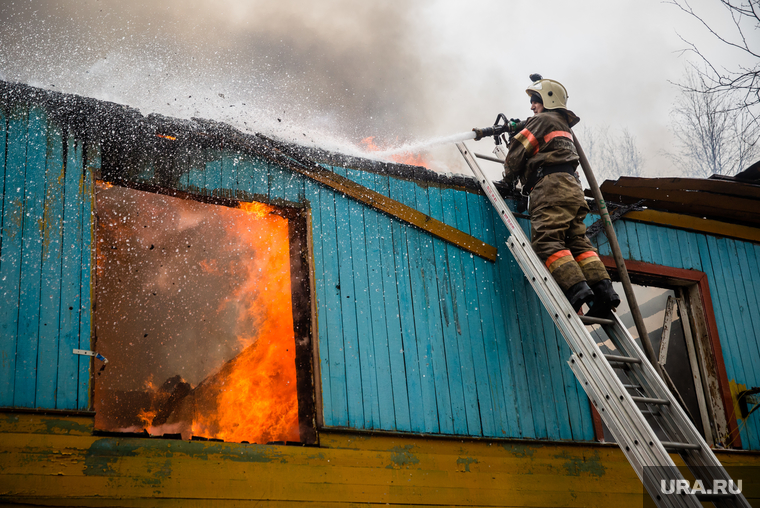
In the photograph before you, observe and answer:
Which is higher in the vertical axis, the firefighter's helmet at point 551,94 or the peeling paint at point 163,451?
the firefighter's helmet at point 551,94

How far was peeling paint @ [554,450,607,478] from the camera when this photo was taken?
204 inches

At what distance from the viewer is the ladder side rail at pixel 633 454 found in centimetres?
335

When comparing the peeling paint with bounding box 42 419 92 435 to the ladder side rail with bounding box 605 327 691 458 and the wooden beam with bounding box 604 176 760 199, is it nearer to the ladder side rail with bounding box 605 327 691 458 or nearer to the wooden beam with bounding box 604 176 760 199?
the ladder side rail with bounding box 605 327 691 458

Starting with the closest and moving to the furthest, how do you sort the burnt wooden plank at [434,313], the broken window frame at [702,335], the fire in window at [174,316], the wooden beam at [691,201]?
the burnt wooden plank at [434,313] → the broken window frame at [702,335] → the wooden beam at [691,201] → the fire in window at [174,316]

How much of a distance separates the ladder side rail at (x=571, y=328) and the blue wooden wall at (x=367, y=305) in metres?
0.51

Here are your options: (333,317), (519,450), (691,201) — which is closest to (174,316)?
(333,317)

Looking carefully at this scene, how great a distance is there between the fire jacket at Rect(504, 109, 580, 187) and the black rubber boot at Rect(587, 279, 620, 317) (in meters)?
1.20

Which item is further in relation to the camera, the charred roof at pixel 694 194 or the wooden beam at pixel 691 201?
the wooden beam at pixel 691 201

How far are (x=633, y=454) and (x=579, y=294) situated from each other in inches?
48.4

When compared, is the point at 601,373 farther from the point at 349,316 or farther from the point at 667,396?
the point at 349,316

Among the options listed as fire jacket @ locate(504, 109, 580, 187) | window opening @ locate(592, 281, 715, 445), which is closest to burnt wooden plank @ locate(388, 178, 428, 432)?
fire jacket @ locate(504, 109, 580, 187)

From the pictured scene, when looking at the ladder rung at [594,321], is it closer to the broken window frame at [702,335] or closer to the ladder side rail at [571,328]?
the ladder side rail at [571,328]

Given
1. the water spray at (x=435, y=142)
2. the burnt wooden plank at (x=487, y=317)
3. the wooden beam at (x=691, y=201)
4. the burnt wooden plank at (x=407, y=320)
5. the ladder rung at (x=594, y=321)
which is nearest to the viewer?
the ladder rung at (x=594, y=321)

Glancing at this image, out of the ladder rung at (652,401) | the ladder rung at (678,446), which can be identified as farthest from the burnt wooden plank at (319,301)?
the ladder rung at (678,446)
